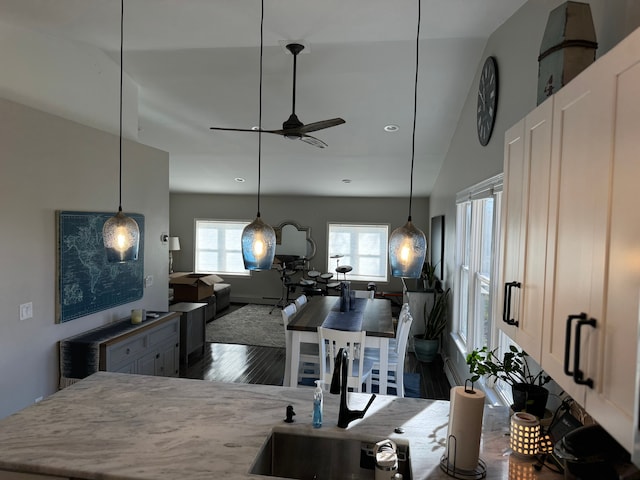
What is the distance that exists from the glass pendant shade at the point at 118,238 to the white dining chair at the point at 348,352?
1.60 m

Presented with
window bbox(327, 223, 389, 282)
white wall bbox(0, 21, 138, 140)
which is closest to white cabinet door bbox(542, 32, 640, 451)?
white wall bbox(0, 21, 138, 140)

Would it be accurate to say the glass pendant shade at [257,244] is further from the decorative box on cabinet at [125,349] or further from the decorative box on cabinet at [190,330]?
the decorative box on cabinet at [190,330]

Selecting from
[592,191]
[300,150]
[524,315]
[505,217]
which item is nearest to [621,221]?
[592,191]

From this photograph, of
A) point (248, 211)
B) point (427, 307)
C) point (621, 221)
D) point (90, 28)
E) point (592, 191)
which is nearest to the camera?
point (621, 221)

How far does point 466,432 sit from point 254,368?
374 cm

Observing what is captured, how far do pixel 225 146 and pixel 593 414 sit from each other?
18.7 feet

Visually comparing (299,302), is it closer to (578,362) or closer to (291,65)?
(291,65)

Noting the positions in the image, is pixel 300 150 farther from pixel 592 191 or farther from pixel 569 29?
pixel 592 191

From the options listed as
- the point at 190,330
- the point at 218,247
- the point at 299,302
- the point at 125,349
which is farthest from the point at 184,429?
the point at 218,247

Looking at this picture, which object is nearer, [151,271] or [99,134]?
[99,134]

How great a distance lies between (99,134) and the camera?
3.62m

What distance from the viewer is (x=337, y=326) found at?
12.0 ft

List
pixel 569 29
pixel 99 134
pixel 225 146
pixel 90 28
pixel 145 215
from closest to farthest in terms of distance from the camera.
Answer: pixel 569 29, pixel 90 28, pixel 99 134, pixel 145 215, pixel 225 146

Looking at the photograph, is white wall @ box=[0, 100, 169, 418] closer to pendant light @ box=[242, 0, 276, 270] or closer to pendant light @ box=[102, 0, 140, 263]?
pendant light @ box=[102, 0, 140, 263]
